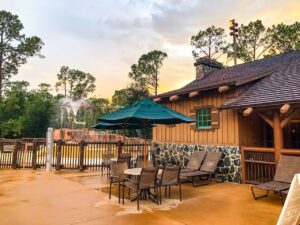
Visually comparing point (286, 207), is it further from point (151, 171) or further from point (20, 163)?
point (20, 163)

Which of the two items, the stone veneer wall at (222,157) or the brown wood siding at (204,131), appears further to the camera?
the brown wood siding at (204,131)

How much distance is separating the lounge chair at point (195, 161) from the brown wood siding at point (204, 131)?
584mm

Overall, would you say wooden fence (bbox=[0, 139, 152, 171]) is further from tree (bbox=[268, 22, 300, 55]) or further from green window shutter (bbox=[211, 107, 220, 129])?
tree (bbox=[268, 22, 300, 55])

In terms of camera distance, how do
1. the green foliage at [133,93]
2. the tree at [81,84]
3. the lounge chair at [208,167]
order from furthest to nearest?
the tree at [81,84] → the green foliage at [133,93] → the lounge chair at [208,167]

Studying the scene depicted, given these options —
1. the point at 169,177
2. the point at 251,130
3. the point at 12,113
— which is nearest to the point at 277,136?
the point at 251,130

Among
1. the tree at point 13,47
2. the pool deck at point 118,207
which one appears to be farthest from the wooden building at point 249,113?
the tree at point 13,47

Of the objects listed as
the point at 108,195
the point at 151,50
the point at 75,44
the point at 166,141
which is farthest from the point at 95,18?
the point at 151,50

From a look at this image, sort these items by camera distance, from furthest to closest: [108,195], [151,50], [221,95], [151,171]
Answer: [151,50]
[221,95]
[108,195]
[151,171]

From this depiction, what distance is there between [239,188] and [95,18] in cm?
1262

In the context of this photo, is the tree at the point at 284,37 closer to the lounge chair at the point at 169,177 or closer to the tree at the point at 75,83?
the lounge chair at the point at 169,177

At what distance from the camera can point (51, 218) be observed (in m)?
4.77

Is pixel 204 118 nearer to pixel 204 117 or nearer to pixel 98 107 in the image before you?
pixel 204 117

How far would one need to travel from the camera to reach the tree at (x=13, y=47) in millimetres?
25266

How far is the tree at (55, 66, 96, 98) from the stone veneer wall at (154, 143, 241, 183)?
31816 mm
